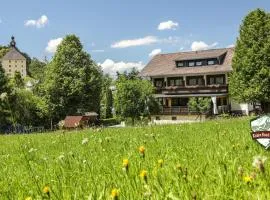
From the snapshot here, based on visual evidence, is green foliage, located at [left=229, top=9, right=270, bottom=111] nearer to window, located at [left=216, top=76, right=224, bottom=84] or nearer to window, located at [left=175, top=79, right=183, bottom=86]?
window, located at [left=216, top=76, right=224, bottom=84]

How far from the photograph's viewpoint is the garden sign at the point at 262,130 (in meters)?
3.60

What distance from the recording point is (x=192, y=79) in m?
65.3

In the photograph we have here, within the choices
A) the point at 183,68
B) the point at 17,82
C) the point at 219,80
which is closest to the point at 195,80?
the point at 183,68

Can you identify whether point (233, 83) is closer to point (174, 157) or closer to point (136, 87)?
point (136, 87)

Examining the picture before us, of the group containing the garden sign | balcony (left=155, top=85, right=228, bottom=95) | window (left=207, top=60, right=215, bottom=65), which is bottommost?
the garden sign

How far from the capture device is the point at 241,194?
248 centimetres

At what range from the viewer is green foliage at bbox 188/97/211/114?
198 feet

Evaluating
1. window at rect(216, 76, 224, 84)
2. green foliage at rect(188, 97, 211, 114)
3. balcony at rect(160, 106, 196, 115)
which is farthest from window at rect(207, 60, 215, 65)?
balcony at rect(160, 106, 196, 115)

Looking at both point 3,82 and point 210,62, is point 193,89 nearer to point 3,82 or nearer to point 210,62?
point 210,62

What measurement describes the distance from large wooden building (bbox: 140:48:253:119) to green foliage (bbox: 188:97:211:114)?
26.8 inches

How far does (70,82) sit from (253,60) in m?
21.9

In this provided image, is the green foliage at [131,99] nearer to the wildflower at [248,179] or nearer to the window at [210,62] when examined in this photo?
the window at [210,62]

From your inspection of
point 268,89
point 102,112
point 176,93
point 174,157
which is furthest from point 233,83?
point 174,157

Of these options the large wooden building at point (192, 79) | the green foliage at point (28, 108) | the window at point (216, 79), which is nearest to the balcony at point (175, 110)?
the large wooden building at point (192, 79)
